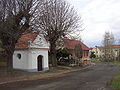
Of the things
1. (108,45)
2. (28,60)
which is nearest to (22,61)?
(28,60)

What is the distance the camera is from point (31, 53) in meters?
24.5

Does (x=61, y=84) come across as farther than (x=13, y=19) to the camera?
Result: No

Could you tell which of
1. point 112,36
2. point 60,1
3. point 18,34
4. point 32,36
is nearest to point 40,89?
point 18,34

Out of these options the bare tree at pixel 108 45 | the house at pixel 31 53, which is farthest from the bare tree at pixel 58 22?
the bare tree at pixel 108 45

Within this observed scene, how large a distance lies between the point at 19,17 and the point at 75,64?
2104 centimetres

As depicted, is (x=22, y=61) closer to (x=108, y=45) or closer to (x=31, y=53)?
(x=31, y=53)

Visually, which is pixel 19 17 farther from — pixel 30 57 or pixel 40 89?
pixel 40 89

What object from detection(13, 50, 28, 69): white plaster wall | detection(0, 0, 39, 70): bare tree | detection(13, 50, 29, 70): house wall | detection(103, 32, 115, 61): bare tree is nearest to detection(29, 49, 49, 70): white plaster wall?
detection(13, 50, 29, 70): house wall

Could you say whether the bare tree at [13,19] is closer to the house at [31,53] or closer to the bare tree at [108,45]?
the house at [31,53]

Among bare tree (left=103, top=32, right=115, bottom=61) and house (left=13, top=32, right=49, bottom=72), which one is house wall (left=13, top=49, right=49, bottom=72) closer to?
house (left=13, top=32, right=49, bottom=72)

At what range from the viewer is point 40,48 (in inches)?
1008

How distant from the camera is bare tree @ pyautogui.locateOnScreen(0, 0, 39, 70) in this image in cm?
1820

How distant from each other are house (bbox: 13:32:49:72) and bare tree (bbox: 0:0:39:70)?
11.3 ft

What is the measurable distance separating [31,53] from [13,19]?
23.3 ft
